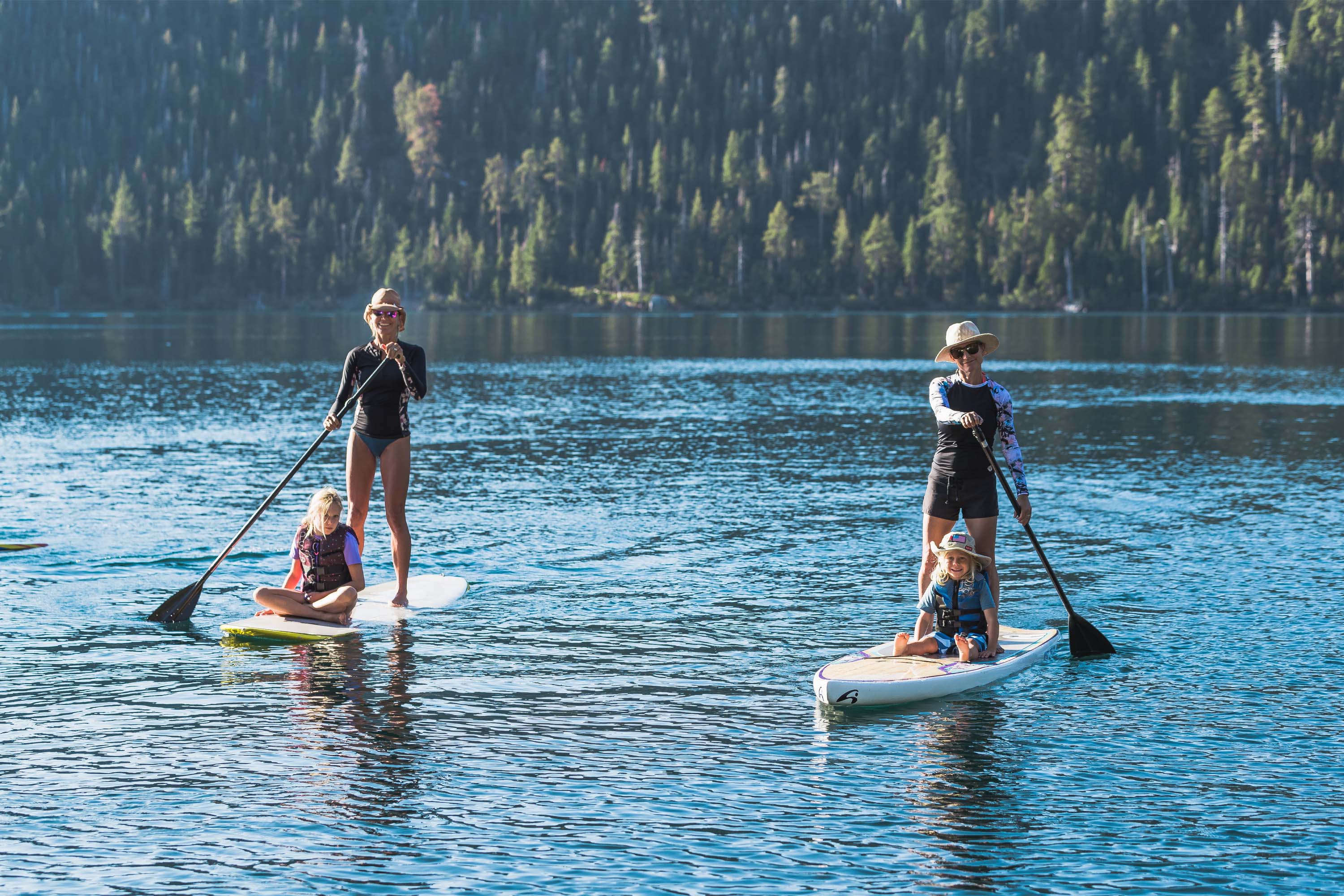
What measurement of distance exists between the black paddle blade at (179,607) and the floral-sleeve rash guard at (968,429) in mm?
8289

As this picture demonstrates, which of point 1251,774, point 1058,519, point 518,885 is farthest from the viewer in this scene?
point 1058,519

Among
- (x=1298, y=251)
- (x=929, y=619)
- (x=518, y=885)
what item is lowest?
(x=518, y=885)

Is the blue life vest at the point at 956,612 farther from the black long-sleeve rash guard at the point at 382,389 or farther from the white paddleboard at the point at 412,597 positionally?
the white paddleboard at the point at 412,597

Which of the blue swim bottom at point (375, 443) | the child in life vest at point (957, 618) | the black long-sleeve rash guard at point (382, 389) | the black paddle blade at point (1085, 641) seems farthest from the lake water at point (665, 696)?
the black long-sleeve rash guard at point (382, 389)

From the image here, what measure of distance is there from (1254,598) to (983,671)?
580cm

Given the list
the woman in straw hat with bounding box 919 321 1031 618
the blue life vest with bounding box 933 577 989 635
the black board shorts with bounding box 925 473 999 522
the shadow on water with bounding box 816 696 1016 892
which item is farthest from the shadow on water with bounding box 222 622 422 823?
the black board shorts with bounding box 925 473 999 522

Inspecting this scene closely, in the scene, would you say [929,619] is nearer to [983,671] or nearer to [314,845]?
[983,671]

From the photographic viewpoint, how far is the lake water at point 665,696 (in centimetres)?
953

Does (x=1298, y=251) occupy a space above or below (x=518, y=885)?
above

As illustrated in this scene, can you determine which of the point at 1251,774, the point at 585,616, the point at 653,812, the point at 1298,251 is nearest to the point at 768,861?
the point at 653,812

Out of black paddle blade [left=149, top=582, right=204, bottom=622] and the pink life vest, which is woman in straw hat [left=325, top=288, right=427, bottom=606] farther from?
black paddle blade [left=149, top=582, right=204, bottom=622]

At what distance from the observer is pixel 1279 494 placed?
88.0 ft

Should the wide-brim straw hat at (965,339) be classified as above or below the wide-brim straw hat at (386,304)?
below

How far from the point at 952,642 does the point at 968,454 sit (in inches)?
70.5
